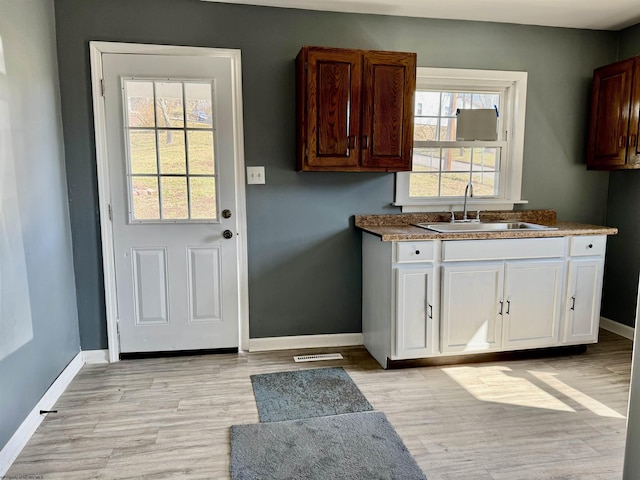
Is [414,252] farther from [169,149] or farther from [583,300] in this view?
[169,149]

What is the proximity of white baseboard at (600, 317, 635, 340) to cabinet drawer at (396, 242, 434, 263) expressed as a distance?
1897mm

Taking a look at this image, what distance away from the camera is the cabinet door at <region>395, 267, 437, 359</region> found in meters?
2.83

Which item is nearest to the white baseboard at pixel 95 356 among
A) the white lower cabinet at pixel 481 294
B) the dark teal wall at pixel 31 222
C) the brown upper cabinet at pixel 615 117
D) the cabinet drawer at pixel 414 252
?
the dark teal wall at pixel 31 222

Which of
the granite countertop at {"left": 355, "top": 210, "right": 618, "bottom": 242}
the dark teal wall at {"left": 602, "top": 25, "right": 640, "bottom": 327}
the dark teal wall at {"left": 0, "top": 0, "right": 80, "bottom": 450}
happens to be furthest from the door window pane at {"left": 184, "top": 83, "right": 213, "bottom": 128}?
the dark teal wall at {"left": 602, "top": 25, "right": 640, "bottom": 327}

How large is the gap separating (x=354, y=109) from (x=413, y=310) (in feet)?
4.34

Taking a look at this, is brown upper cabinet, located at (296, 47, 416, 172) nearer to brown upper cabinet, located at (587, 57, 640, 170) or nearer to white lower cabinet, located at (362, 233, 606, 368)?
white lower cabinet, located at (362, 233, 606, 368)

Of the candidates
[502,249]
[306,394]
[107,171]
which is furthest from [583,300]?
[107,171]

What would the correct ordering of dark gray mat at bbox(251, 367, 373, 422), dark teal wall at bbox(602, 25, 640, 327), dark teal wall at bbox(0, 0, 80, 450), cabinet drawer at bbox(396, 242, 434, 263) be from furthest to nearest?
dark teal wall at bbox(602, 25, 640, 327) → cabinet drawer at bbox(396, 242, 434, 263) → dark gray mat at bbox(251, 367, 373, 422) → dark teal wall at bbox(0, 0, 80, 450)

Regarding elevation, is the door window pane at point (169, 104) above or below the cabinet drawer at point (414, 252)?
above

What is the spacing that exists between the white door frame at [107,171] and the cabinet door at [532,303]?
177 cm

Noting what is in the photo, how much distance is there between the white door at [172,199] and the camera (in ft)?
A: 9.65

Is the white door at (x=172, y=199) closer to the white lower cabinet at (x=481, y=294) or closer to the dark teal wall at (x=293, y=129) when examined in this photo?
the dark teal wall at (x=293, y=129)

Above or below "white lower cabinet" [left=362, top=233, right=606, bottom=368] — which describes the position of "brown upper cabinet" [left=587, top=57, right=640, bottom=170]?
above

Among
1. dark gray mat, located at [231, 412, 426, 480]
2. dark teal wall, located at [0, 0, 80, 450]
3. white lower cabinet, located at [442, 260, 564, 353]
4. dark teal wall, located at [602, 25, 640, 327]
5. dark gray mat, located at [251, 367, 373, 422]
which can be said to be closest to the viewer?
dark gray mat, located at [231, 412, 426, 480]
